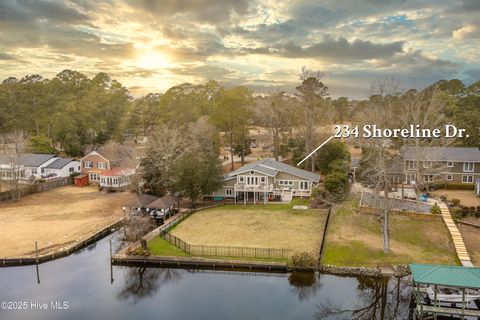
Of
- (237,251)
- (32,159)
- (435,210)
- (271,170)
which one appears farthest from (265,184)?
(32,159)

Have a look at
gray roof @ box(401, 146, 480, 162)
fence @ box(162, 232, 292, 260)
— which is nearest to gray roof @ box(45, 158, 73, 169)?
fence @ box(162, 232, 292, 260)

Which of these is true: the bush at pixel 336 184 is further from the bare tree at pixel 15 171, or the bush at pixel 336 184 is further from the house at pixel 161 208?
the bare tree at pixel 15 171

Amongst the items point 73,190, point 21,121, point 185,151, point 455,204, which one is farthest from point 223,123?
point 21,121

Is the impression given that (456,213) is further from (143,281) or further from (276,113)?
(276,113)

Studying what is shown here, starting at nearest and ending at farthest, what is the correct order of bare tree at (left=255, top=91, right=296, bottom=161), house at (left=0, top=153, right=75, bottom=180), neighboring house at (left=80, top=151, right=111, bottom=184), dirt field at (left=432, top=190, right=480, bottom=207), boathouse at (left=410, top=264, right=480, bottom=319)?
boathouse at (left=410, top=264, right=480, bottom=319) < dirt field at (left=432, top=190, right=480, bottom=207) < house at (left=0, top=153, right=75, bottom=180) < neighboring house at (left=80, top=151, right=111, bottom=184) < bare tree at (left=255, top=91, right=296, bottom=161)

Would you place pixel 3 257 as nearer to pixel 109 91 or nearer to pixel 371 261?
pixel 371 261

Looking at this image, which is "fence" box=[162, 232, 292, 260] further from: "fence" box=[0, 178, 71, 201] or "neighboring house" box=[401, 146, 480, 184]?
"fence" box=[0, 178, 71, 201]
